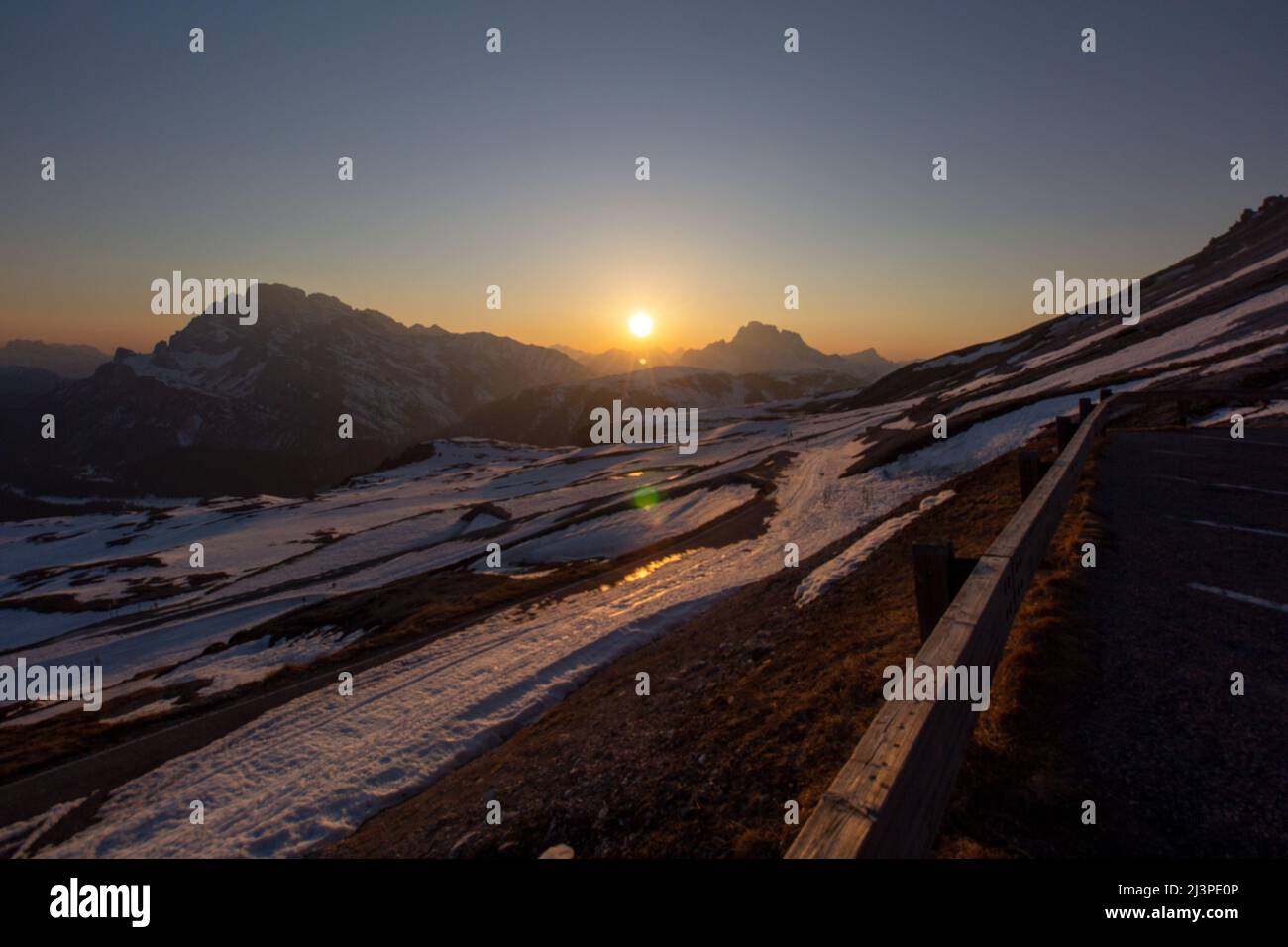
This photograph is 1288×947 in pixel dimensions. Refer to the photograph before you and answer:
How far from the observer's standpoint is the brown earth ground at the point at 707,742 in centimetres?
628

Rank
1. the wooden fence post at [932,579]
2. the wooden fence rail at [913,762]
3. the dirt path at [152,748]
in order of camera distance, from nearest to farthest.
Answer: the wooden fence rail at [913,762], the wooden fence post at [932,579], the dirt path at [152,748]

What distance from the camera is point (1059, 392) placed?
38.0m

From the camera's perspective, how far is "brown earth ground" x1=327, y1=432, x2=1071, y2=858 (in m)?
6.28

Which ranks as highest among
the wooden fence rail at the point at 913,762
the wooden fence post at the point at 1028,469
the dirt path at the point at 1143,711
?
the wooden fence post at the point at 1028,469

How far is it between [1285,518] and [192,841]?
25.4 metres

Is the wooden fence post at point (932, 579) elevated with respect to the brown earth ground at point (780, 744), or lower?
elevated

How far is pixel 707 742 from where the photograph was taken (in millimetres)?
8062

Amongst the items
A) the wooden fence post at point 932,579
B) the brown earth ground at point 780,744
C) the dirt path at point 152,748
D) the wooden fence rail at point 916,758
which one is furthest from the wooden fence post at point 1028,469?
the dirt path at point 152,748

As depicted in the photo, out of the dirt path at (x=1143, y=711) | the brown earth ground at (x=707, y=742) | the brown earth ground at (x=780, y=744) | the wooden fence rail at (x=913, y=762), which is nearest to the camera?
the wooden fence rail at (x=913, y=762)

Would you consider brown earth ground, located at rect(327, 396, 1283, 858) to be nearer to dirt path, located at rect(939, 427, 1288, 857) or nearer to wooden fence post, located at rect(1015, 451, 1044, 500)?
dirt path, located at rect(939, 427, 1288, 857)

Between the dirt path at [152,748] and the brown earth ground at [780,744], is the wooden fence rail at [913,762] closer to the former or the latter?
the brown earth ground at [780,744]

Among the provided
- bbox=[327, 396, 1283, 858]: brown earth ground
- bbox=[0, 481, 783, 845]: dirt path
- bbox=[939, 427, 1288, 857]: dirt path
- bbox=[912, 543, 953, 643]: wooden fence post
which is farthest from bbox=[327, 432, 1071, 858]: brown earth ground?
bbox=[0, 481, 783, 845]: dirt path
